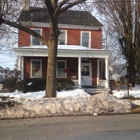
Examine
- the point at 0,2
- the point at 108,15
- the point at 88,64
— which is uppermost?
the point at 108,15

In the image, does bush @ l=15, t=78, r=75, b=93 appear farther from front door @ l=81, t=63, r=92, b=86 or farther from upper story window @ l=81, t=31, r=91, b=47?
upper story window @ l=81, t=31, r=91, b=47

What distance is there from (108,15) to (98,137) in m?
20.0

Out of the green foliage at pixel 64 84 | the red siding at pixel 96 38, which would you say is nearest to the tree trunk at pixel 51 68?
the green foliage at pixel 64 84

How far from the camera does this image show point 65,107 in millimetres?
10070

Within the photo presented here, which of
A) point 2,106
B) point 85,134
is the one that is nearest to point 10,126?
point 2,106

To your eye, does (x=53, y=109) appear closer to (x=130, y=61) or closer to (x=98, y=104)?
(x=98, y=104)

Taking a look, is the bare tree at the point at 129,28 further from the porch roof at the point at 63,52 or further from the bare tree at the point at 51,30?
the bare tree at the point at 51,30

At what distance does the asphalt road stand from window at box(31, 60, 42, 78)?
40.0 feet

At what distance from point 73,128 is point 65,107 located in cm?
269

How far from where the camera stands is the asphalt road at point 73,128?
638 cm

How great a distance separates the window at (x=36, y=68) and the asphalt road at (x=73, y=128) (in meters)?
12.2

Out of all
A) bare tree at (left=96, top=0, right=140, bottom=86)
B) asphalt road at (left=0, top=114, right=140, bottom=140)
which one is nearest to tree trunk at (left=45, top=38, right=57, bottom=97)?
asphalt road at (left=0, top=114, right=140, bottom=140)

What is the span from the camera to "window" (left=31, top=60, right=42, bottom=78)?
69.2ft

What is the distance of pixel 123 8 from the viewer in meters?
23.2
